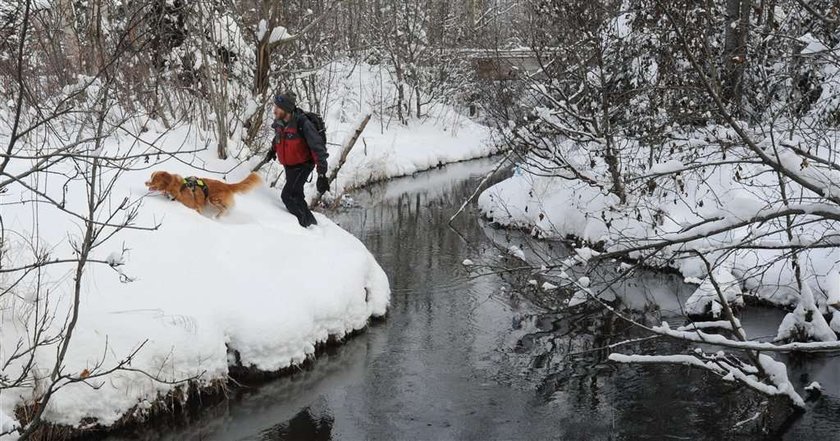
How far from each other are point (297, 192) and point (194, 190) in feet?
4.42

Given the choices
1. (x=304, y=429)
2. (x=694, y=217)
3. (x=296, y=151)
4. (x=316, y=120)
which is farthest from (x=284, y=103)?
(x=694, y=217)

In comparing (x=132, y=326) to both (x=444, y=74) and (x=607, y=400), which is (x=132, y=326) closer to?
(x=607, y=400)

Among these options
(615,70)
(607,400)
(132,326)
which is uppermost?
(615,70)

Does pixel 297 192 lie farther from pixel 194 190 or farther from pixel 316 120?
pixel 194 190

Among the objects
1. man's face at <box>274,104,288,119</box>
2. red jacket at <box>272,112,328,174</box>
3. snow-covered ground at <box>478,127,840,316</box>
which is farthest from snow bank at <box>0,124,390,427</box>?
snow-covered ground at <box>478,127,840,316</box>

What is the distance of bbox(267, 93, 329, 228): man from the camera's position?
8.40m

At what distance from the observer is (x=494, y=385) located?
22.6 ft

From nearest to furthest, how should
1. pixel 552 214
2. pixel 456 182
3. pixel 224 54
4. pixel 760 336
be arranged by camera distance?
pixel 760 336
pixel 224 54
pixel 552 214
pixel 456 182

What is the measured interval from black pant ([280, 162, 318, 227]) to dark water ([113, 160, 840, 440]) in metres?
1.59

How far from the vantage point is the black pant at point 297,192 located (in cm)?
877

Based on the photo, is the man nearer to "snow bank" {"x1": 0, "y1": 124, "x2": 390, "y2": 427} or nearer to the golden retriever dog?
"snow bank" {"x1": 0, "y1": 124, "x2": 390, "y2": 427}

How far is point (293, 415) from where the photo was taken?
20.7 feet

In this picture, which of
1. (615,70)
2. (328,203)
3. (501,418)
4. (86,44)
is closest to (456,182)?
(328,203)

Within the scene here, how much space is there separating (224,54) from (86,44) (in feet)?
7.22
